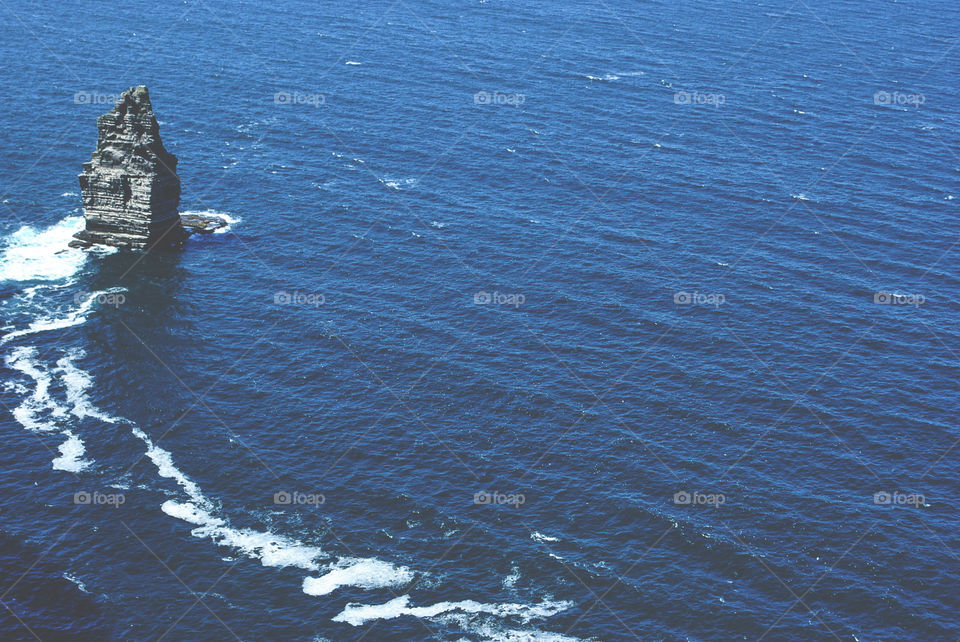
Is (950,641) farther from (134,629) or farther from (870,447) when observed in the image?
(134,629)

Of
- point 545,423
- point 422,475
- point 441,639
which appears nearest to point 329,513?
point 422,475

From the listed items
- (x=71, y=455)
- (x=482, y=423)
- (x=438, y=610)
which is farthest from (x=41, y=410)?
(x=438, y=610)

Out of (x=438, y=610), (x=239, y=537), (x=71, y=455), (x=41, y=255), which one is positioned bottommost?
(x=438, y=610)

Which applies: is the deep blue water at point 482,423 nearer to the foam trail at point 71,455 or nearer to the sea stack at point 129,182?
the foam trail at point 71,455

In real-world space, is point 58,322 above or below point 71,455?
above

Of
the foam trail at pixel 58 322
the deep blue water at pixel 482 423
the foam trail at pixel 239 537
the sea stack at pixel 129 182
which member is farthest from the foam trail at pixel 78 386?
the sea stack at pixel 129 182

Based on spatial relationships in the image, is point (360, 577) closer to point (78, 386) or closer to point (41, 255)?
point (78, 386)

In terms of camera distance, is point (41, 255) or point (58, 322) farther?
point (41, 255)
